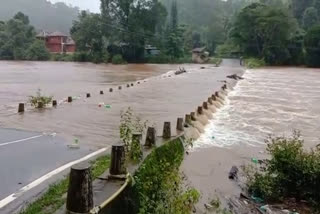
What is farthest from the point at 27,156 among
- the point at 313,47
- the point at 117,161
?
the point at 313,47

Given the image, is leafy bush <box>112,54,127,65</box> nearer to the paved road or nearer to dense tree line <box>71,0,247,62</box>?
dense tree line <box>71,0,247,62</box>

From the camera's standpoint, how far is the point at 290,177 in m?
8.14

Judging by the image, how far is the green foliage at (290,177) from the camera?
7922 mm

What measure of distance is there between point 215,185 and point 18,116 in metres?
8.99

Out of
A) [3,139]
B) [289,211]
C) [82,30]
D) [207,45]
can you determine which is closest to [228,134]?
[289,211]

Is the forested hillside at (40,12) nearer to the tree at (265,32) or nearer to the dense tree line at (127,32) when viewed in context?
the dense tree line at (127,32)

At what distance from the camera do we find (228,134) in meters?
13.9

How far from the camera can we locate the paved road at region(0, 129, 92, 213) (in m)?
7.19

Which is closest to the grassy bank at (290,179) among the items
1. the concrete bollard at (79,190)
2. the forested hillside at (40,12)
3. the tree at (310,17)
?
the concrete bollard at (79,190)

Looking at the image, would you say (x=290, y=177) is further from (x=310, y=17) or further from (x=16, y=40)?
(x=310, y=17)

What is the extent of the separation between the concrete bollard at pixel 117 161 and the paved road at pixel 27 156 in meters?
1.94

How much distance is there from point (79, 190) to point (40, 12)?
538 feet

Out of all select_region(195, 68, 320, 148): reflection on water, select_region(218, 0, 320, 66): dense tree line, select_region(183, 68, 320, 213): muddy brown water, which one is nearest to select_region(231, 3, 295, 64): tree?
select_region(218, 0, 320, 66): dense tree line

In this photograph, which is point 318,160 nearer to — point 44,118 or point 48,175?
point 48,175
